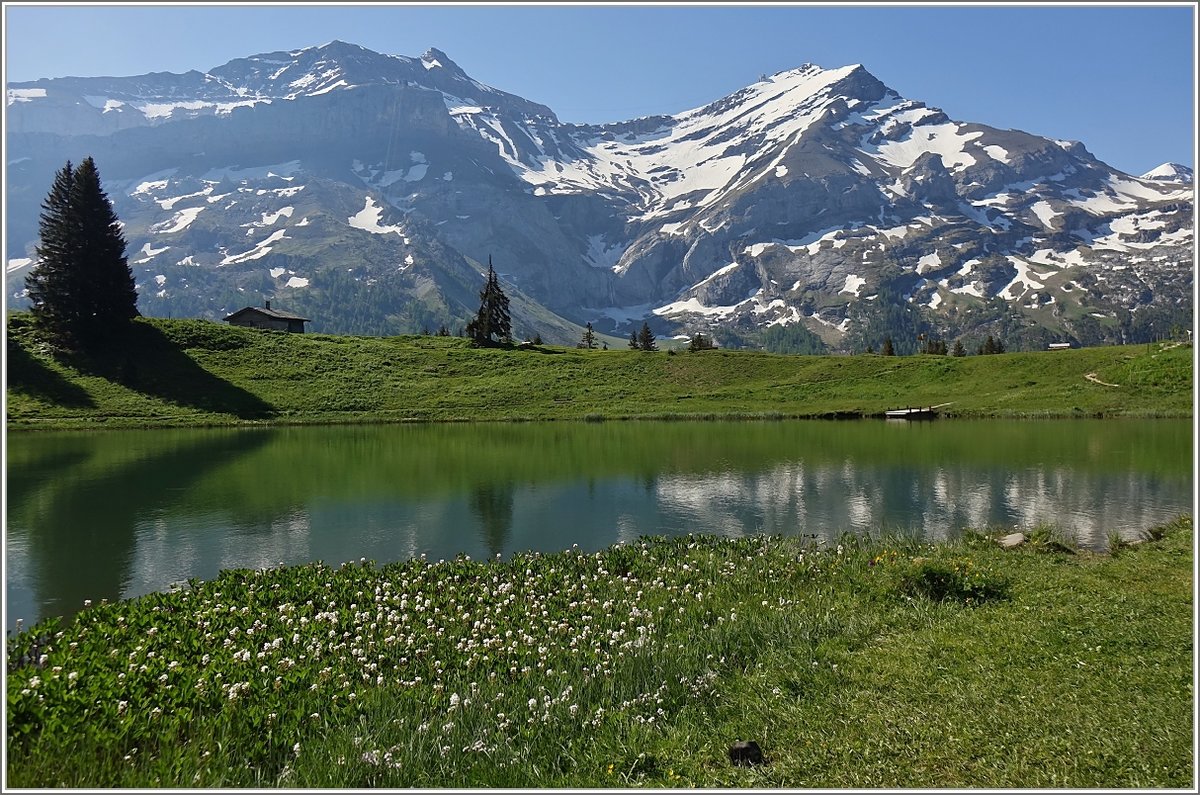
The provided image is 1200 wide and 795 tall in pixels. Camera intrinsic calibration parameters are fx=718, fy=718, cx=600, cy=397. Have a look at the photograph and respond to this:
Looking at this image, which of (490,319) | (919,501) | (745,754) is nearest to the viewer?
(745,754)

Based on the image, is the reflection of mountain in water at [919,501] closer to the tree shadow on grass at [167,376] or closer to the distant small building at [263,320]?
the tree shadow on grass at [167,376]

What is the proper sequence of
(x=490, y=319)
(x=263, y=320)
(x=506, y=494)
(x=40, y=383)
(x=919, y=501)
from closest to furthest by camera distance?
(x=919, y=501) → (x=506, y=494) → (x=40, y=383) → (x=490, y=319) → (x=263, y=320)

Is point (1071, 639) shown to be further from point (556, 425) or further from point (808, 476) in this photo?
point (556, 425)

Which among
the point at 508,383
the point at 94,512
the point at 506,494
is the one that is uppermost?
the point at 508,383

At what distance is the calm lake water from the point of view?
24.8 meters

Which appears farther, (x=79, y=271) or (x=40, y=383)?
(x=79, y=271)

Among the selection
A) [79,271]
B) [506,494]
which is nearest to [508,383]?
[79,271]

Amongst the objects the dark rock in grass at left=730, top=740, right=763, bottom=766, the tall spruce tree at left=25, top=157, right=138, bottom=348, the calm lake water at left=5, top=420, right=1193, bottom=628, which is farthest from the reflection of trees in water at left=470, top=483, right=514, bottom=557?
the tall spruce tree at left=25, top=157, right=138, bottom=348

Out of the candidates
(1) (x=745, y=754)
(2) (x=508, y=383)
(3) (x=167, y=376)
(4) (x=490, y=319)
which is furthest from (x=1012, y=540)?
(4) (x=490, y=319)

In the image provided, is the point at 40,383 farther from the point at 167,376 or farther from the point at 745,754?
the point at 745,754

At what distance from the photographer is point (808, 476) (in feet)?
134

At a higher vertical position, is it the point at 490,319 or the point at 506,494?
the point at 490,319

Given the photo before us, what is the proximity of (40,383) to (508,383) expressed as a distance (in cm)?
5442

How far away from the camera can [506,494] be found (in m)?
35.6
